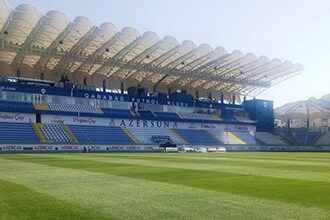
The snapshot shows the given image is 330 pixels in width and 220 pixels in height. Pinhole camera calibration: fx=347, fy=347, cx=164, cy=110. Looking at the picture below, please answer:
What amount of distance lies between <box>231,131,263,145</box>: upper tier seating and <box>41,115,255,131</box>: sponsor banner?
2302 mm

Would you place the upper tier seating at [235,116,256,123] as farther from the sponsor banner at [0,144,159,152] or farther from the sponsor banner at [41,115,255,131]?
the sponsor banner at [0,144,159,152]

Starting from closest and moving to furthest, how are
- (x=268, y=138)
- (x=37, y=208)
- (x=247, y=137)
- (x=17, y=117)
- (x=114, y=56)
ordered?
(x=37, y=208) → (x=17, y=117) → (x=114, y=56) → (x=247, y=137) → (x=268, y=138)

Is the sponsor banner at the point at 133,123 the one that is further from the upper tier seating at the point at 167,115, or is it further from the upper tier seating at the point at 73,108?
the upper tier seating at the point at 73,108

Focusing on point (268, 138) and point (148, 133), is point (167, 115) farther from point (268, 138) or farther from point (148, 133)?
point (268, 138)

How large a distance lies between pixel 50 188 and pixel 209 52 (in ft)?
168

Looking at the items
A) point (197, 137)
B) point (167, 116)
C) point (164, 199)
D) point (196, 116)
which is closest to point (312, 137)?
point (196, 116)

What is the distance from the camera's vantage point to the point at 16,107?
5238cm

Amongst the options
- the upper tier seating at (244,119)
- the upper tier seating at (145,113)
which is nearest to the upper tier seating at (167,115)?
the upper tier seating at (145,113)

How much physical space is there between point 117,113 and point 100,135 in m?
7.85

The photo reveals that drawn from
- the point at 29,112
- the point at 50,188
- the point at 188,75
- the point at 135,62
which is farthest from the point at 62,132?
the point at 50,188

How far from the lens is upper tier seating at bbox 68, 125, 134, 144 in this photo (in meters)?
52.5

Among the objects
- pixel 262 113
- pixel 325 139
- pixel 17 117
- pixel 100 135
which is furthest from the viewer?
pixel 262 113

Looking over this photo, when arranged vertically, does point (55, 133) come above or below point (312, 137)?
above

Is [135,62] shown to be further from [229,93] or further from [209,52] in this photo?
[229,93]
